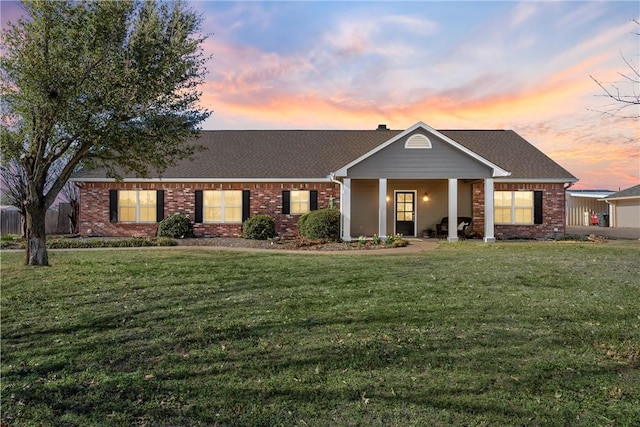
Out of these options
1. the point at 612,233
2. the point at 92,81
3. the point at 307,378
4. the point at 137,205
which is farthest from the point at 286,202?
the point at 612,233

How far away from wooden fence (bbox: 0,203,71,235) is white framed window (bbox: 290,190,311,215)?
12922mm

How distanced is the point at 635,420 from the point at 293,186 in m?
15.9

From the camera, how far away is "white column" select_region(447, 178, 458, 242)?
15844mm

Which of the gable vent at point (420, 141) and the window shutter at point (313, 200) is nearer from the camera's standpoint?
the gable vent at point (420, 141)

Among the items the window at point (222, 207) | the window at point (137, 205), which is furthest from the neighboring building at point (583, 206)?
the window at point (137, 205)

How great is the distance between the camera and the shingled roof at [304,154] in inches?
716

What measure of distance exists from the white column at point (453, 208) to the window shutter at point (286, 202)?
23.0 feet

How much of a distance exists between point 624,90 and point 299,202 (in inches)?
562

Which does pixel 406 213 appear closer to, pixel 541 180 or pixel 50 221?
pixel 541 180

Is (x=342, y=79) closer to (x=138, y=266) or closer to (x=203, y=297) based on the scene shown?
(x=138, y=266)

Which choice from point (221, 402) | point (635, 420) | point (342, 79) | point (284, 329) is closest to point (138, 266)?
point (284, 329)

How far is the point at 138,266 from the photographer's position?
31.7 feet

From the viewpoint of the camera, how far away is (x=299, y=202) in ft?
59.8

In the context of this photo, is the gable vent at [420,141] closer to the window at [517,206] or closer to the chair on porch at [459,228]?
the chair on porch at [459,228]
